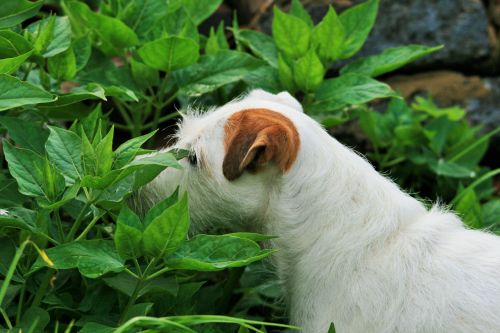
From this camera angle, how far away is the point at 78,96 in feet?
11.1

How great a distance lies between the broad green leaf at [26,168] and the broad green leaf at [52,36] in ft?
2.21

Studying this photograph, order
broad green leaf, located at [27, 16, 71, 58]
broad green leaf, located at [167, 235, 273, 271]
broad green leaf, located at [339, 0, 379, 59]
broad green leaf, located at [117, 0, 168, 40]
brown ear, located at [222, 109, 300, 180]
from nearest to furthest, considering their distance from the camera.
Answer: broad green leaf, located at [167, 235, 273, 271] → brown ear, located at [222, 109, 300, 180] → broad green leaf, located at [27, 16, 71, 58] → broad green leaf, located at [117, 0, 168, 40] → broad green leaf, located at [339, 0, 379, 59]

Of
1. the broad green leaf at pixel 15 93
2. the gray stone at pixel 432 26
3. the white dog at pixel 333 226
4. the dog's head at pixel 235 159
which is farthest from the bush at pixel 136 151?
the gray stone at pixel 432 26

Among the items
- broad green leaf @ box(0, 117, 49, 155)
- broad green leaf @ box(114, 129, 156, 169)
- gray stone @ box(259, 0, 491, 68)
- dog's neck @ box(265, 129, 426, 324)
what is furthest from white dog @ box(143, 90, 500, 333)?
gray stone @ box(259, 0, 491, 68)

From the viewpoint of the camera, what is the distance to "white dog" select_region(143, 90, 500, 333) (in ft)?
10.3

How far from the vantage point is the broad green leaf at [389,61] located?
4238 millimetres

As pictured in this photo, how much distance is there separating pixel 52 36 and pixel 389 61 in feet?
5.98

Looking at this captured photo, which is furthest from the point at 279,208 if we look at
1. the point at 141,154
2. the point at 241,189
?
the point at 141,154

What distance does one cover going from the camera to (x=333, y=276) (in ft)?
10.7

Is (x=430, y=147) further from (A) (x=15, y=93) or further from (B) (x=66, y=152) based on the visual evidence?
(A) (x=15, y=93)

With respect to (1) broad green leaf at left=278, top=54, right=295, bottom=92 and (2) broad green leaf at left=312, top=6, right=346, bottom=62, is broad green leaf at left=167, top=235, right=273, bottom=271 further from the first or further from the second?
(2) broad green leaf at left=312, top=6, right=346, bottom=62

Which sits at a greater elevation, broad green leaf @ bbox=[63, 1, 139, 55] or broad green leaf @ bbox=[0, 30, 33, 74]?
broad green leaf @ bbox=[0, 30, 33, 74]

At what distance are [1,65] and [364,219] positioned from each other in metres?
1.59

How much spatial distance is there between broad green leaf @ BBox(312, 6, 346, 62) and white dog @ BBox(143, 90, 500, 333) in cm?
90
